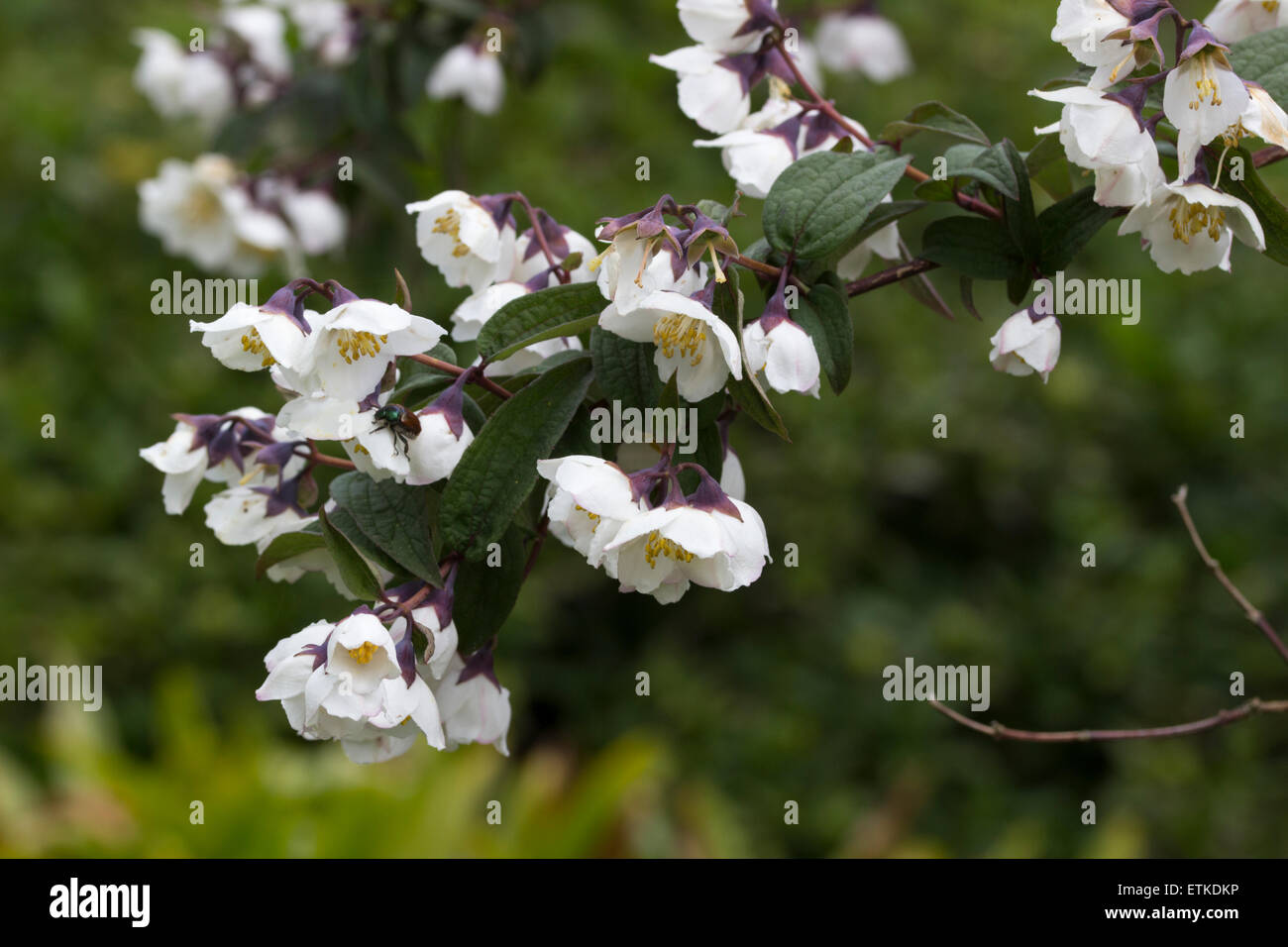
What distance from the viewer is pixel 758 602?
3.53 m

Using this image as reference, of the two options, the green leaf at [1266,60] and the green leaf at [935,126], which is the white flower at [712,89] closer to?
the green leaf at [935,126]

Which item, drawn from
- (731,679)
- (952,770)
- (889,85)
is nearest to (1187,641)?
(952,770)

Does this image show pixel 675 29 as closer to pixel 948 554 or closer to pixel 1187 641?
pixel 948 554

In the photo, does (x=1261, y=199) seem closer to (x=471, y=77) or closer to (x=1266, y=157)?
(x=1266, y=157)

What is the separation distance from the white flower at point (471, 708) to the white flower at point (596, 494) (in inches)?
7.5

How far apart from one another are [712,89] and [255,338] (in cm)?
52

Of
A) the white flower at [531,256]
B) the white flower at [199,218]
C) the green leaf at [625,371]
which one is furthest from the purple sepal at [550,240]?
the white flower at [199,218]

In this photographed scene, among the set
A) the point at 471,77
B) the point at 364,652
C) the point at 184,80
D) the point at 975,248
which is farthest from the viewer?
the point at 184,80

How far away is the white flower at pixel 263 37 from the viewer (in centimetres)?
234

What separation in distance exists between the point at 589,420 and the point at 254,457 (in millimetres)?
326

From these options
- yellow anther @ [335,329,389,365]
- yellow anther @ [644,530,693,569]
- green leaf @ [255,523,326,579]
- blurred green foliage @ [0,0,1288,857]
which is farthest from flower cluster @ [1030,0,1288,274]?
blurred green foliage @ [0,0,1288,857]

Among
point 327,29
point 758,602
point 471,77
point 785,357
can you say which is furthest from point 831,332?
point 758,602

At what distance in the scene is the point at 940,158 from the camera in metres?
1.11

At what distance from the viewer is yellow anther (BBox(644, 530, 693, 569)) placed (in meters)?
0.93
